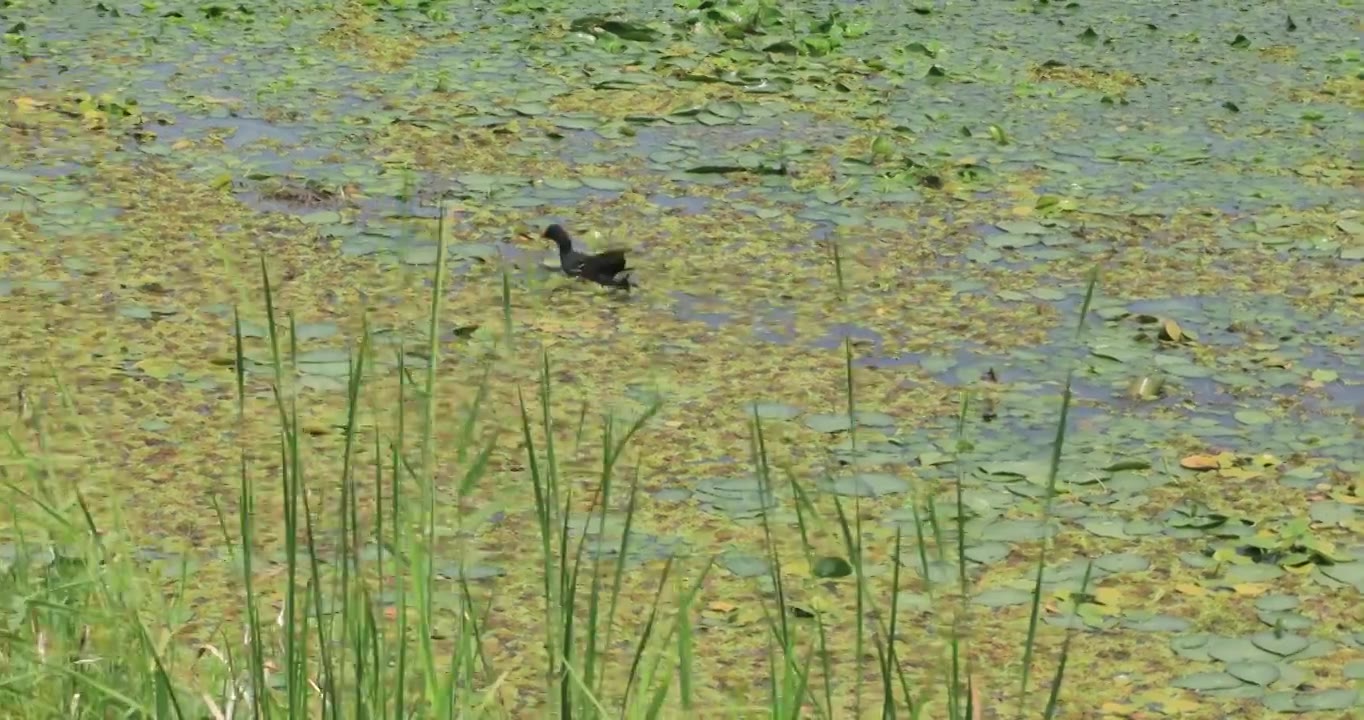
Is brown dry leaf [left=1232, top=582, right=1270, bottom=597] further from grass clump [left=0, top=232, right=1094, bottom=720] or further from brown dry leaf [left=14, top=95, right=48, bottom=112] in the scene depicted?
brown dry leaf [left=14, top=95, right=48, bottom=112]

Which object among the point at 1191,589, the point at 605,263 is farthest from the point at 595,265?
the point at 1191,589

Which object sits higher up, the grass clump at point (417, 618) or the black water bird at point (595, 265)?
the grass clump at point (417, 618)

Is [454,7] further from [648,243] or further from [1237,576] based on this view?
[1237,576]

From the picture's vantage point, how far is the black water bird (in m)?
4.49

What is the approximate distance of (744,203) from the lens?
5199 millimetres

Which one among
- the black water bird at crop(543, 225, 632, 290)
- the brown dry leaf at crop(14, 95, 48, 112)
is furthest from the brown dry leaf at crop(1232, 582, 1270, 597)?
the brown dry leaf at crop(14, 95, 48, 112)

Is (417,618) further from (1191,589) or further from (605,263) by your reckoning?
(605,263)

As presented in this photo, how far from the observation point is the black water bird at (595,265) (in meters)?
4.49

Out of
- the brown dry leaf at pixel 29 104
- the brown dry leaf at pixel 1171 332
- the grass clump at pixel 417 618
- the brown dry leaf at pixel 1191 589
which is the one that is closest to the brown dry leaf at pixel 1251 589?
the brown dry leaf at pixel 1191 589

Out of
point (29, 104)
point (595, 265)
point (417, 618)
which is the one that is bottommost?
point (29, 104)

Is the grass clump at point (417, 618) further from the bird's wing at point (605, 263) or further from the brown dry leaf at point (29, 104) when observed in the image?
the brown dry leaf at point (29, 104)

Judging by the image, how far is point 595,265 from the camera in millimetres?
4516

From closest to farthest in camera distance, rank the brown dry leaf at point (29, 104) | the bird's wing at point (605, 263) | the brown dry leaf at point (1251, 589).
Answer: the brown dry leaf at point (1251, 589), the bird's wing at point (605, 263), the brown dry leaf at point (29, 104)

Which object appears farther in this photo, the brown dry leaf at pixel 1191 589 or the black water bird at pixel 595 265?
the black water bird at pixel 595 265
